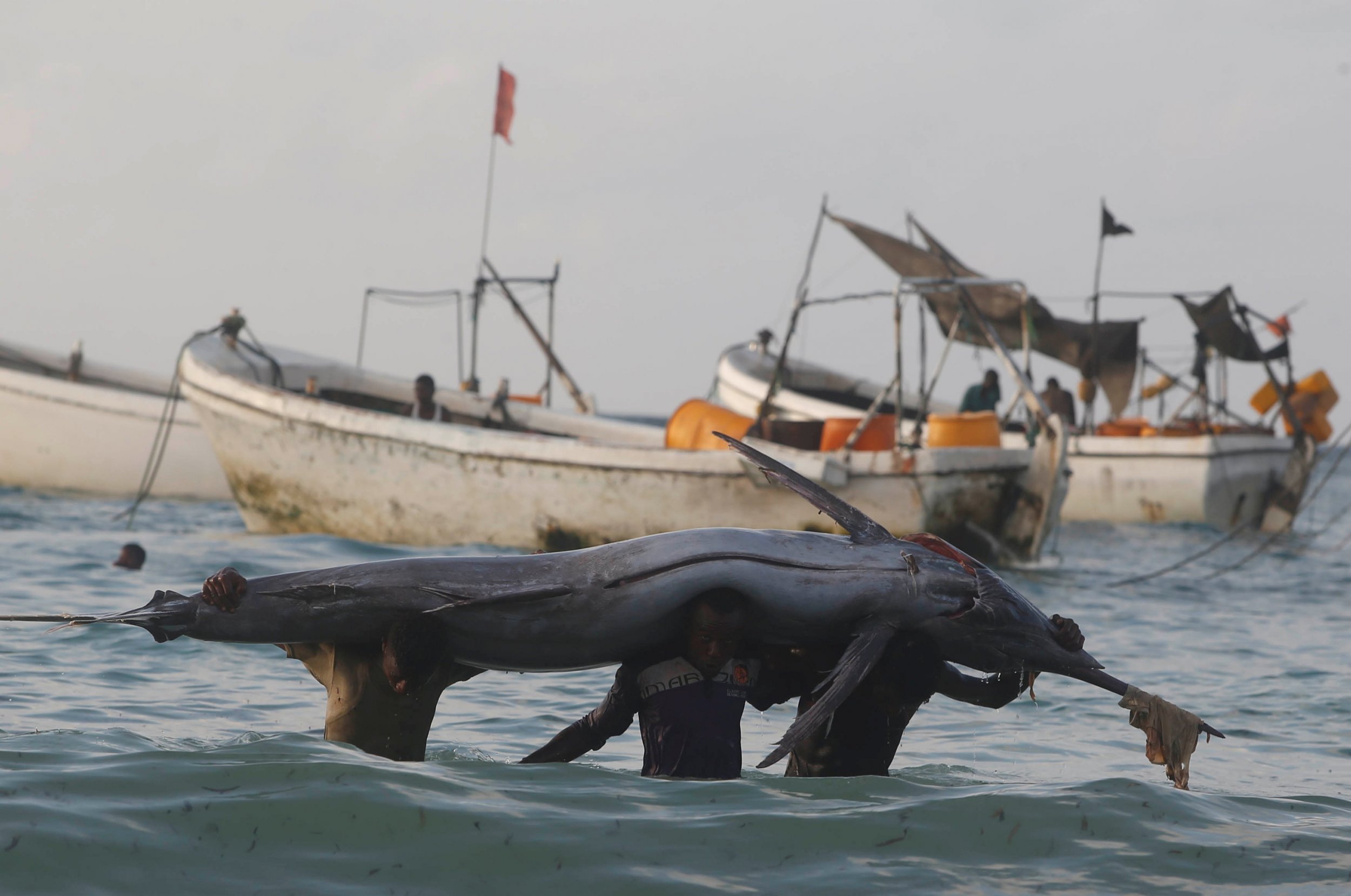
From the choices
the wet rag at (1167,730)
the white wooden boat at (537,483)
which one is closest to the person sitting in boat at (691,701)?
the wet rag at (1167,730)

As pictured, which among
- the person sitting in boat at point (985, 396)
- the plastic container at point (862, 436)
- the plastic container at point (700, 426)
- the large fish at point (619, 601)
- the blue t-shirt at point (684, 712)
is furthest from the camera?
the person sitting in boat at point (985, 396)

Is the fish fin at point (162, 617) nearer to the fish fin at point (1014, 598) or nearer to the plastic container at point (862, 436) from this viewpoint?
the fish fin at point (1014, 598)

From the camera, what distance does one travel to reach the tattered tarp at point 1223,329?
20.0 metres

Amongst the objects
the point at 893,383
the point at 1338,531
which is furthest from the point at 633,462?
the point at 1338,531

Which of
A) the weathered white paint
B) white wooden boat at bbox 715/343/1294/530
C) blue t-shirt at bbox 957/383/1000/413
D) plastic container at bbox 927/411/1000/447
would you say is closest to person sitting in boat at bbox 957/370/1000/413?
blue t-shirt at bbox 957/383/1000/413

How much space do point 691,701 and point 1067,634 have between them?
4.30 ft

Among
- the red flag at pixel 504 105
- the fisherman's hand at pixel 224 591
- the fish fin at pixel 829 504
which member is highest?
the red flag at pixel 504 105

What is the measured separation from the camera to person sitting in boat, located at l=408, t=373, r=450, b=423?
13.7m

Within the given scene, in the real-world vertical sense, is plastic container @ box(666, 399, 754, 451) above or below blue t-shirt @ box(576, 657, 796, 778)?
above

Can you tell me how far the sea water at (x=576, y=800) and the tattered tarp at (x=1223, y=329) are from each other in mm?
13333

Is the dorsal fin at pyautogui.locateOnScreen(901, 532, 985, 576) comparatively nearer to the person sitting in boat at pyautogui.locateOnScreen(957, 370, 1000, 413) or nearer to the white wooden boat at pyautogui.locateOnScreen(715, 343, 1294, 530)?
the person sitting in boat at pyautogui.locateOnScreen(957, 370, 1000, 413)

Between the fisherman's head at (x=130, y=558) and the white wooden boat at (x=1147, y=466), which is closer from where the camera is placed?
the fisherman's head at (x=130, y=558)

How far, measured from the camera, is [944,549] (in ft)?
15.8

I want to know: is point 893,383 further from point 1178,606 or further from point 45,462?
point 45,462
